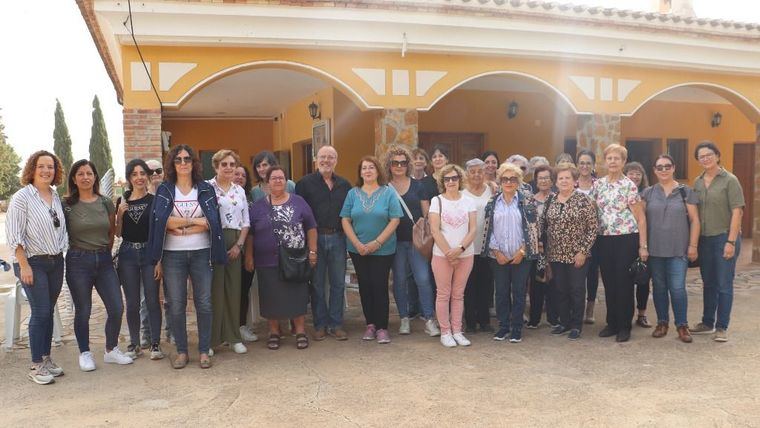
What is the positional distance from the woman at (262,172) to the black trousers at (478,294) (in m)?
1.77

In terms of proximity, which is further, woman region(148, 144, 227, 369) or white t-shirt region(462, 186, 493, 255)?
white t-shirt region(462, 186, 493, 255)

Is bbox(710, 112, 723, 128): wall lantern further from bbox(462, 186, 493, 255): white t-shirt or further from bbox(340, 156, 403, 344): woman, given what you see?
bbox(340, 156, 403, 344): woman

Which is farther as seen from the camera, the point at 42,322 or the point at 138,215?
the point at 138,215

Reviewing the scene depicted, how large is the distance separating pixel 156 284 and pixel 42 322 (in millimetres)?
805

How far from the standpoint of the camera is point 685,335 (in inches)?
195

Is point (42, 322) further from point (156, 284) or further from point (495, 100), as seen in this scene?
point (495, 100)

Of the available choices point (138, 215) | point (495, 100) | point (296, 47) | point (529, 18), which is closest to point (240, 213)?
point (138, 215)

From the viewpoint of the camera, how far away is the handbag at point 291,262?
15.6 feet

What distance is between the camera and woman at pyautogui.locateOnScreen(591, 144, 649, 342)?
489 centimetres

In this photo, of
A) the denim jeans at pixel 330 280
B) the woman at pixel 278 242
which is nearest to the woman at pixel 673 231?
the denim jeans at pixel 330 280

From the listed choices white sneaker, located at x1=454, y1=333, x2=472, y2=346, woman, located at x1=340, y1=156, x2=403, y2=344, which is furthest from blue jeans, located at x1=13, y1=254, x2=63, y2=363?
white sneaker, located at x1=454, y1=333, x2=472, y2=346

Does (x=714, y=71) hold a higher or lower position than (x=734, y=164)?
higher

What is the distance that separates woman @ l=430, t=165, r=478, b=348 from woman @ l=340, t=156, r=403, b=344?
38 cm

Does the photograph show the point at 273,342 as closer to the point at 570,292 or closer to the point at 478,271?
the point at 478,271
